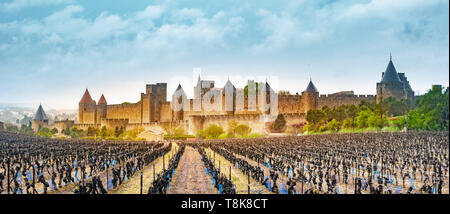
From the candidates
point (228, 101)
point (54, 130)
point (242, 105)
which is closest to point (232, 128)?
point (228, 101)

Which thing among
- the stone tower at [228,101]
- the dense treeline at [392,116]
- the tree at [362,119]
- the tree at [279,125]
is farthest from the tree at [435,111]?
the stone tower at [228,101]

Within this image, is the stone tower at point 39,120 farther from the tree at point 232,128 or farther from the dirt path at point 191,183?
the tree at point 232,128

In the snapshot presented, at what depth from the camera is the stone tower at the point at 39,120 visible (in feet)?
17.0

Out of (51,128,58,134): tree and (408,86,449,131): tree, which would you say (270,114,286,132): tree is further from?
(51,128,58,134): tree

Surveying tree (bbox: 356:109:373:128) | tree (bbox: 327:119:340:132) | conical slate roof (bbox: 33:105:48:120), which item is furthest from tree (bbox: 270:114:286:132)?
conical slate roof (bbox: 33:105:48:120)

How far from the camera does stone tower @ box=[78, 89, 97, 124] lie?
5.36 m

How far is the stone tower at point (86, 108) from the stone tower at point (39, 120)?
565 millimetres

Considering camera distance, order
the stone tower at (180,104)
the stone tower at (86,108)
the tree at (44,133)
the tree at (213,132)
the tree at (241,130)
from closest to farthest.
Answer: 1. the stone tower at (86,108)
2. the tree at (44,133)
3. the stone tower at (180,104)
4. the tree at (213,132)
5. the tree at (241,130)

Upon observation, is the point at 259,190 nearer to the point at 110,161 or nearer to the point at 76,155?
the point at 110,161

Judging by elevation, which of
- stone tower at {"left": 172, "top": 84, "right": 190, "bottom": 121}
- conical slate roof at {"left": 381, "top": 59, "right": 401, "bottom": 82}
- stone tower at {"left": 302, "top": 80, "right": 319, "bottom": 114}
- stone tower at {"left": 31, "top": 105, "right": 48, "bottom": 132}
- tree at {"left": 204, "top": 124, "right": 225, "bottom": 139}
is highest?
conical slate roof at {"left": 381, "top": 59, "right": 401, "bottom": 82}

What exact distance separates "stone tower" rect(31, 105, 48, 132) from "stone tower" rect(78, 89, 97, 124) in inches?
22.2
